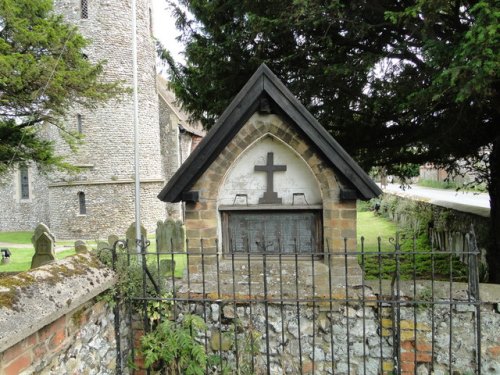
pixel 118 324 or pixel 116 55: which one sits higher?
pixel 116 55

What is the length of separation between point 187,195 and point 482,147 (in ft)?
19.3

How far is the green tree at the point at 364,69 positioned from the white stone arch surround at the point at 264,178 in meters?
1.51

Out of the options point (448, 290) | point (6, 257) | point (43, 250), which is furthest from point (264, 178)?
point (6, 257)

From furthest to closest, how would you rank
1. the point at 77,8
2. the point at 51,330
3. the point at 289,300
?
1. the point at 77,8
2. the point at 289,300
3. the point at 51,330

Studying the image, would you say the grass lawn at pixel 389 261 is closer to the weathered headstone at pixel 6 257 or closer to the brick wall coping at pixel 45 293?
the weathered headstone at pixel 6 257

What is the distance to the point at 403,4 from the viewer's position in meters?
6.08

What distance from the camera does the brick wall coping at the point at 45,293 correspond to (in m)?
2.62

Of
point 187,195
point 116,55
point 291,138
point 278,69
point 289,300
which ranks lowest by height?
point 289,300

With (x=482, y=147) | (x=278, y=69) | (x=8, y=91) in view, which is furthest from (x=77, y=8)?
(x=482, y=147)

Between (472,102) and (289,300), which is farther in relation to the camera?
(472,102)

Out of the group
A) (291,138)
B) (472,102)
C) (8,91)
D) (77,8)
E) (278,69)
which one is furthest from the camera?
(77,8)

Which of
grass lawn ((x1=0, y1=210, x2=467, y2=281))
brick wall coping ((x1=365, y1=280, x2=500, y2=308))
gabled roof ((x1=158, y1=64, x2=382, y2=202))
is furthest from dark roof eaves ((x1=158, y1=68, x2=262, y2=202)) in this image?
brick wall coping ((x1=365, y1=280, x2=500, y2=308))

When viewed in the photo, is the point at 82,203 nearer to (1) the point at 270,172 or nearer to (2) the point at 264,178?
(2) the point at 264,178

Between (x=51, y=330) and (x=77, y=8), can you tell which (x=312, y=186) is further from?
(x=77, y=8)
